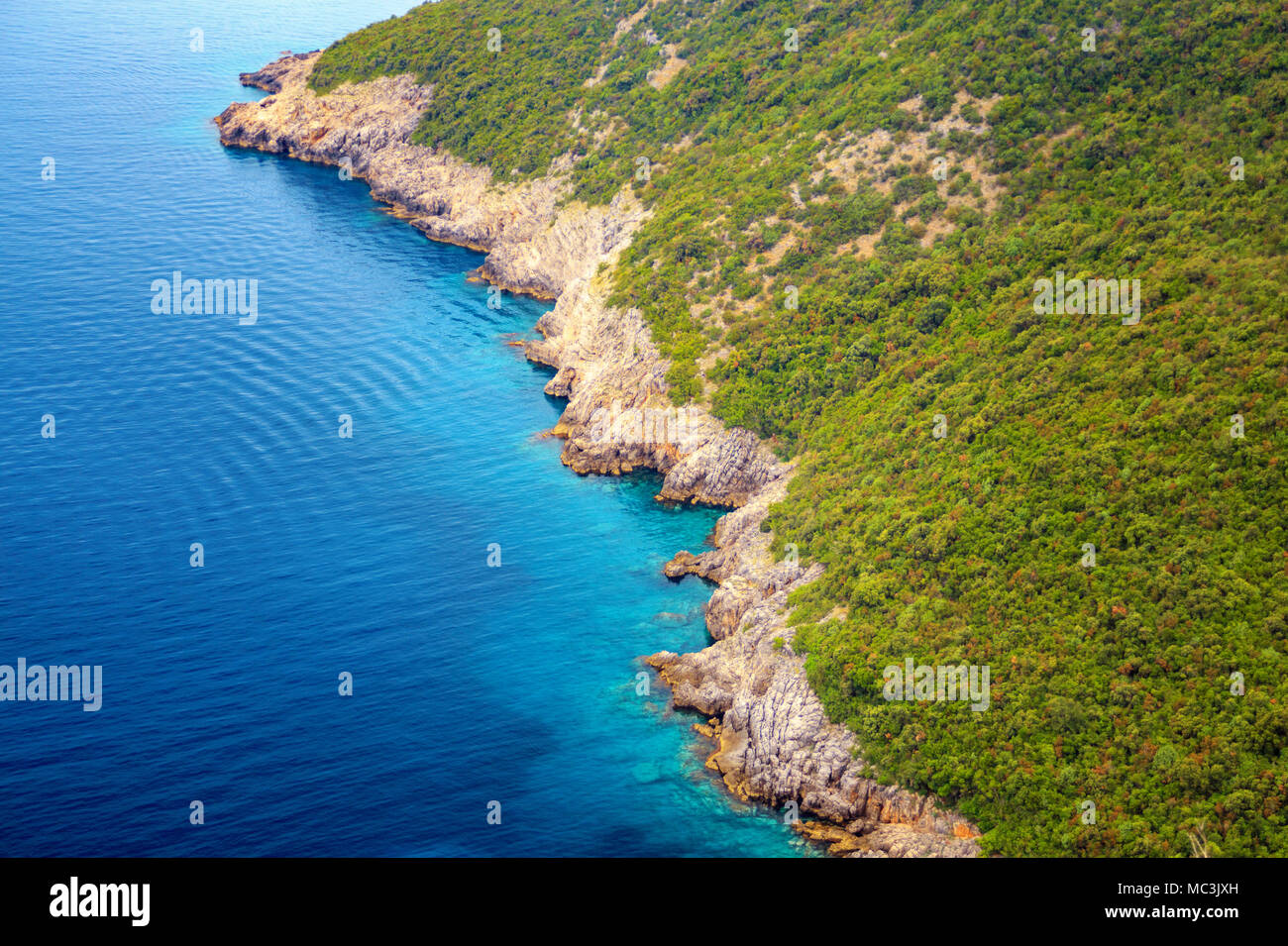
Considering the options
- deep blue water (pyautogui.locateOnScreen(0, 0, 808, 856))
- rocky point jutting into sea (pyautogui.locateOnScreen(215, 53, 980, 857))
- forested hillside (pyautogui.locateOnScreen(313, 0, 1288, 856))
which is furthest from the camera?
deep blue water (pyautogui.locateOnScreen(0, 0, 808, 856))

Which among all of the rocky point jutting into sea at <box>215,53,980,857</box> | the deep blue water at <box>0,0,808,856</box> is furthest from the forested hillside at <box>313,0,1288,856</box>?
the deep blue water at <box>0,0,808,856</box>

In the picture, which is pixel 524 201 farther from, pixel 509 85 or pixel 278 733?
pixel 278 733

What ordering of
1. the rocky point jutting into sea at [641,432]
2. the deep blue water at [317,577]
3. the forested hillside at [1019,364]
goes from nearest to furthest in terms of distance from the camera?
the forested hillside at [1019,364]
the rocky point jutting into sea at [641,432]
the deep blue water at [317,577]

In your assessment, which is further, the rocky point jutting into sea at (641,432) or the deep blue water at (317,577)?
Answer: the deep blue water at (317,577)

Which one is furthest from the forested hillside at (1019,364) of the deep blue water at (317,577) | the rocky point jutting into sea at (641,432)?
the deep blue water at (317,577)

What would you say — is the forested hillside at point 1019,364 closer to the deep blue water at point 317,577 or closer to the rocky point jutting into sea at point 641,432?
the rocky point jutting into sea at point 641,432

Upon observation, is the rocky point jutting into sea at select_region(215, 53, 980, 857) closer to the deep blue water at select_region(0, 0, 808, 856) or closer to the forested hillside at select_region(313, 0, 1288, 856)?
the forested hillside at select_region(313, 0, 1288, 856)

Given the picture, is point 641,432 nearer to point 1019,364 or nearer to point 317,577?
point 317,577
